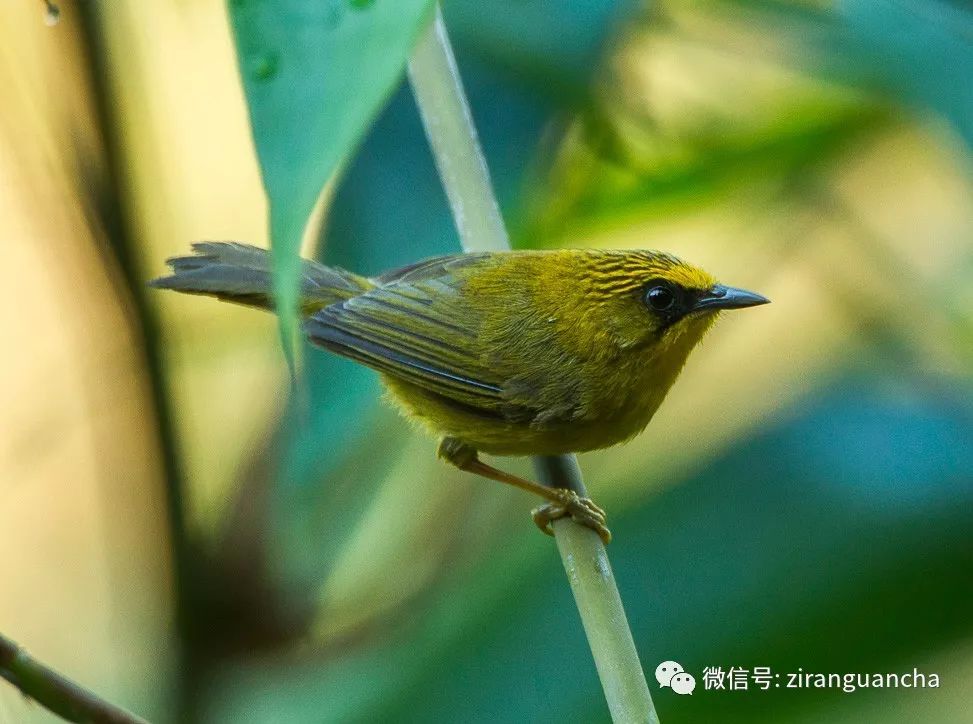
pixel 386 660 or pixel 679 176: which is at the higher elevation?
pixel 679 176

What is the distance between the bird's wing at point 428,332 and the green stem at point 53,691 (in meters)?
1.72

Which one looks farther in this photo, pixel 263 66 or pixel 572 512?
pixel 572 512

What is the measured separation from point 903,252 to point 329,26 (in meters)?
2.04

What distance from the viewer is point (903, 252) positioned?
2.51 meters

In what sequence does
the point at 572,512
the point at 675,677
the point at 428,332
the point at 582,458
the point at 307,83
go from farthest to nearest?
the point at 582,458 → the point at 428,332 → the point at 572,512 → the point at 675,677 → the point at 307,83

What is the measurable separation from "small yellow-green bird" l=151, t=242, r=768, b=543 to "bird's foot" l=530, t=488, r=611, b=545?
0.4 inches

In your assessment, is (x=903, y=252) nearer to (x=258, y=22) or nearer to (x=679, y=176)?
(x=679, y=176)

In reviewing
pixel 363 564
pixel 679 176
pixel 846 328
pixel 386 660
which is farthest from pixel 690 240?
pixel 386 660

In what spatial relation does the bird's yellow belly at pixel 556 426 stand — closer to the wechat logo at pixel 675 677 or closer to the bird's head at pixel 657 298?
the bird's head at pixel 657 298

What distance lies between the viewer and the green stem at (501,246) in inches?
60.2

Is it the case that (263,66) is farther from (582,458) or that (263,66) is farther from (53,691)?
(582,458)

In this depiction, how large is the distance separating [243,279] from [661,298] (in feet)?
3.59

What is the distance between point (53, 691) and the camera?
1.03 meters

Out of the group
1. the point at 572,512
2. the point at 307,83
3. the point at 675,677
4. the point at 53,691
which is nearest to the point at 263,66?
the point at 307,83
